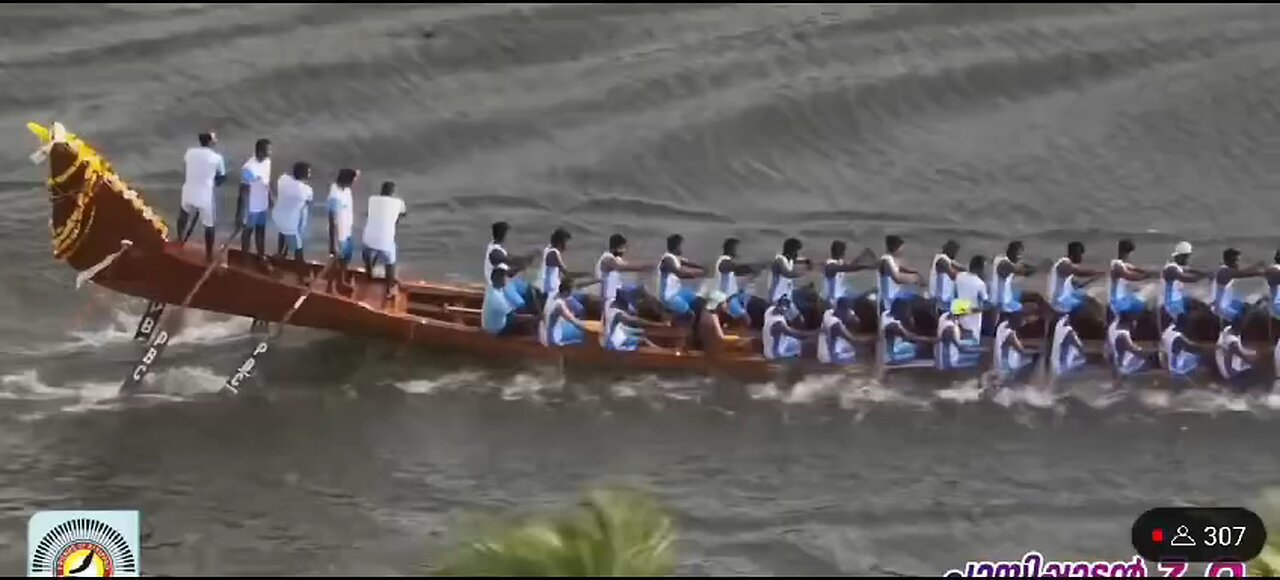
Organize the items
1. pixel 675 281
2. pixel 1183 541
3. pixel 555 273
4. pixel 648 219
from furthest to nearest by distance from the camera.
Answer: pixel 648 219 → pixel 675 281 → pixel 555 273 → pixel 1183 541

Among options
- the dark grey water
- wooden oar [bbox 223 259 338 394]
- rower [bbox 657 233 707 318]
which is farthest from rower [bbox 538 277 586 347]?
wooden oar [bbox 223 259 338 394]

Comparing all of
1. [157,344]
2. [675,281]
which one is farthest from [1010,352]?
[157,344]

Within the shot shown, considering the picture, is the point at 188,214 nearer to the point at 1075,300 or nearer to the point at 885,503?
the point at 885,503

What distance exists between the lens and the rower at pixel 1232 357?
49.8ft

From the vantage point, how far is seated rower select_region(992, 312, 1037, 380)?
15109 mm

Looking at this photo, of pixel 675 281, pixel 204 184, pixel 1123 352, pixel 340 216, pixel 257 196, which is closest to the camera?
pixel 204 184

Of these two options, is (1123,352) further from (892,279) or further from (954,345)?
(892,279)

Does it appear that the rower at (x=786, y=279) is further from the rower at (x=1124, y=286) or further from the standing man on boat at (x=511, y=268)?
the rower at (x=1124, y=286)

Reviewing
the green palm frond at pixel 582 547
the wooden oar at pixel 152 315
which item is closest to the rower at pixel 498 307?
the wooden oar at pixel 152 315

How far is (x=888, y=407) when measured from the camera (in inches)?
605

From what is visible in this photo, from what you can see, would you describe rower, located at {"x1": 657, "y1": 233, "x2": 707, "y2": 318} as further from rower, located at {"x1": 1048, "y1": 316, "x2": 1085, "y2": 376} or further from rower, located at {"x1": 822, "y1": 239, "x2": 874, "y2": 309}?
rower, located at {"x1": 1048, "y1": 316, "x2": 1085, "y2": 376}

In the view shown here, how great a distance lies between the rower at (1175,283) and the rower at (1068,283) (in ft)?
1.86

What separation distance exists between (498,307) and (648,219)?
459 cm

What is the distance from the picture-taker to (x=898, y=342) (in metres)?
15.1
